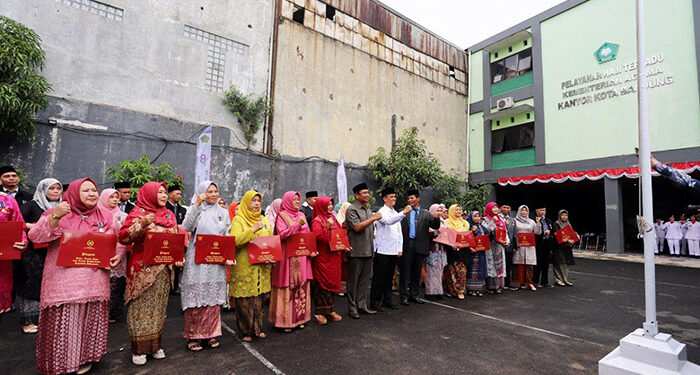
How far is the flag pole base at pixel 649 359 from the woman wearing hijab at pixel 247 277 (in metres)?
3.16

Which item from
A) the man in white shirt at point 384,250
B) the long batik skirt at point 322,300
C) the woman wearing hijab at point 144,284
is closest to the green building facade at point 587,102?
the man in white shirt at point 384,250

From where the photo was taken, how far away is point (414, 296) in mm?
5676

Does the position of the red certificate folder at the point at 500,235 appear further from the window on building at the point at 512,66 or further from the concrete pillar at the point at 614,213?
the window on building at the point at 512,66

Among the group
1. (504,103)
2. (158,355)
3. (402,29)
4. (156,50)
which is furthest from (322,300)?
(504,103)

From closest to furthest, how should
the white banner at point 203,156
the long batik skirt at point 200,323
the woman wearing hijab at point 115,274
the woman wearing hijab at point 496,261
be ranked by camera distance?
the long batik skirt at point 200,323
the woman wearing hijab at point 115,274
the woman wearing hijab at point 496,261
the white banner at point 203,156

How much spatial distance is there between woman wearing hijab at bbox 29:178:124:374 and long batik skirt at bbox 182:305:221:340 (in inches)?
26.4

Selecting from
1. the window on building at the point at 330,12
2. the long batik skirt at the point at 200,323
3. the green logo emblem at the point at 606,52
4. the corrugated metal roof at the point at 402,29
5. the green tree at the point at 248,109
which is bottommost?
the long batik skirt at the point at 200,323

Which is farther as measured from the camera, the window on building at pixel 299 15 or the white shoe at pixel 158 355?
the window on building at pixel 299 15

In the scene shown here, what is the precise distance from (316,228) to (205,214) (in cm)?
146

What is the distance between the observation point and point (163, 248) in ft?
10.4

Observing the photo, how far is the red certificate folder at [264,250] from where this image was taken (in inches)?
147

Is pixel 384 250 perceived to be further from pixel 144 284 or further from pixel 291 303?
pixel 144 284

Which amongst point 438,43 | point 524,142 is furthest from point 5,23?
point 524,142

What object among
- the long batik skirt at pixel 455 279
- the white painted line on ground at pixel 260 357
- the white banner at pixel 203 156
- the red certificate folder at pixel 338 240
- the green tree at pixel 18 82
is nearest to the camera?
the white painted line on ground at pixel 260 357
